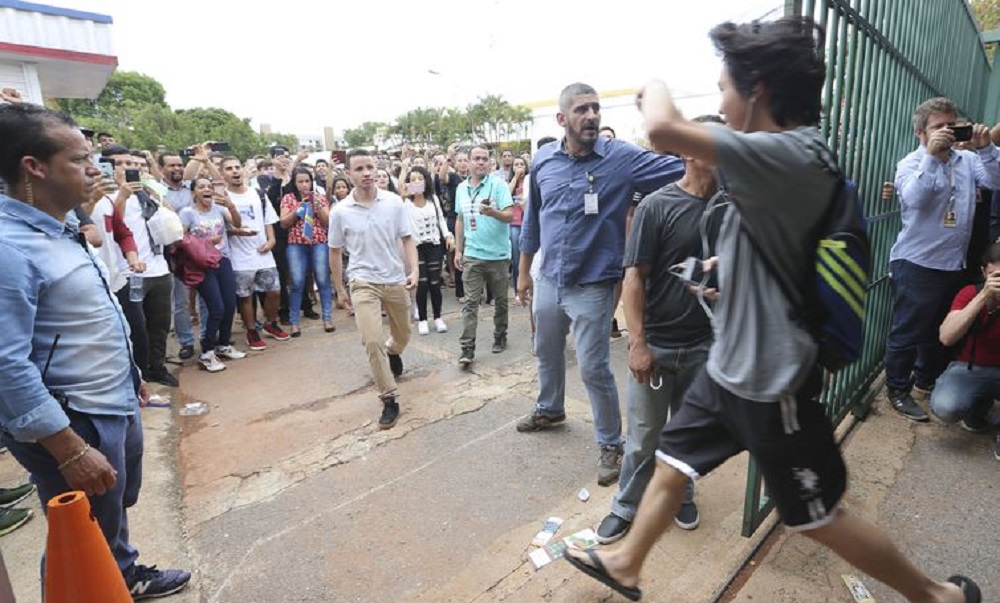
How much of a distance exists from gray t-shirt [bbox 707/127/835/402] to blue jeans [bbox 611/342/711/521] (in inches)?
26.9

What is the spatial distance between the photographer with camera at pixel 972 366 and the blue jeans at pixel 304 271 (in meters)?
5.82

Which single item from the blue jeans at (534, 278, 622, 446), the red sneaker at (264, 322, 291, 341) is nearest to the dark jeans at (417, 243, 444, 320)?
the red sneaker at (264, 322, 291, 341)

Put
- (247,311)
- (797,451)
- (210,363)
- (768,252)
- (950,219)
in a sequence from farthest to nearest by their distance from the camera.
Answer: (247,311), (210,363), (950,219), (797,451), (768,252)

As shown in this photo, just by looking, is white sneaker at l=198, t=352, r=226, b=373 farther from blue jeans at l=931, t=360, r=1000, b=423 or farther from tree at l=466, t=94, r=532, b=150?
tree at l=466, t=94, r=532, b=150

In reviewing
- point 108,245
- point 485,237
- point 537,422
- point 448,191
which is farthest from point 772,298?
point 448,191

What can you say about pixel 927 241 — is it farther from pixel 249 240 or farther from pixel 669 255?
pixel 249 240

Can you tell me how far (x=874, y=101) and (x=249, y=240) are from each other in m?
5.62

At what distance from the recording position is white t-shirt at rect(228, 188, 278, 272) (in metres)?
5.98

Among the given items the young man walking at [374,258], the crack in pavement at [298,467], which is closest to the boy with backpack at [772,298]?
the crack in pavement at [298,467]

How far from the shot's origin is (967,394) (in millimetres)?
3273

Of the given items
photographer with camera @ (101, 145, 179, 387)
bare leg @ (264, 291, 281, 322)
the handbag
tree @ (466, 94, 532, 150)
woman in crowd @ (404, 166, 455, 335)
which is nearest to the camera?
photographer with camera @ (101, 145, 179, 387)

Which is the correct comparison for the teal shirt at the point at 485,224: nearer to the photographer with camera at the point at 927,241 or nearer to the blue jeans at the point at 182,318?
the blue jeans at the point at 182,318

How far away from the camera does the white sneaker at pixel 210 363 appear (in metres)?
5.46

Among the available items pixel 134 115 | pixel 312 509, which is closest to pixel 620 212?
pixel 312 509
